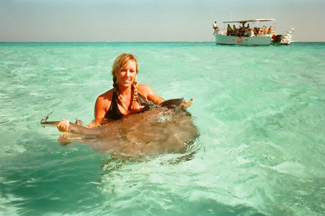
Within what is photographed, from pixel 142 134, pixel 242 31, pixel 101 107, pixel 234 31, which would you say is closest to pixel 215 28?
pixel 234 31

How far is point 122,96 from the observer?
3.65m

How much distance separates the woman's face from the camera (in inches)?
131

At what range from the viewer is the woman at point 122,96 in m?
3.36

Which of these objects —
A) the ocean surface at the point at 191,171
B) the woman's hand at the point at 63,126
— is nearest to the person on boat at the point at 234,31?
the ocean surface at the point at 191,171

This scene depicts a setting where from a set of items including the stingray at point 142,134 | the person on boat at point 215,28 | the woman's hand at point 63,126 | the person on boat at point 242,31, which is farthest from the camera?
the person on boat at point 215,28

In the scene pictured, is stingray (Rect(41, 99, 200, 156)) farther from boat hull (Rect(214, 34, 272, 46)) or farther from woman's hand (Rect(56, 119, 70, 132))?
boat hull (Rect(214, 34, 272, 46))

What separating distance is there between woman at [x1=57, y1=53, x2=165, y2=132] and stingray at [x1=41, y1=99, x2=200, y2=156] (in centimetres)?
20

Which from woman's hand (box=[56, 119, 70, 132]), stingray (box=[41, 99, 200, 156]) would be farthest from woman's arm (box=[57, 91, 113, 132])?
woman's hand (box=[56, 119, 70, 132])

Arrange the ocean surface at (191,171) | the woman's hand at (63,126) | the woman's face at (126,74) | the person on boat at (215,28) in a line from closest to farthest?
the ocean surface at (191,171) < the woman's hand at (63,126) < the woman's face at (126,74) < the person on boat at (215,28)

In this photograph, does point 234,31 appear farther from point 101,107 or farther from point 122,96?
point 101,107

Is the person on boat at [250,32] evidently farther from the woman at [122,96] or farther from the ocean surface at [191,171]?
the woman at [122,96]

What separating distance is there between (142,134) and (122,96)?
854mm

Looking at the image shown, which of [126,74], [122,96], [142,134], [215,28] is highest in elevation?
[215,28]

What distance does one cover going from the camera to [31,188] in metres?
2.50
